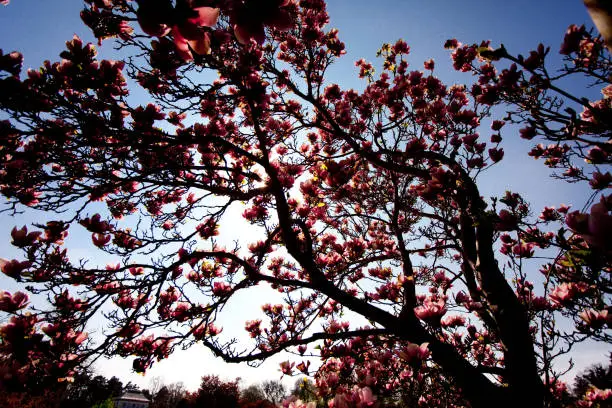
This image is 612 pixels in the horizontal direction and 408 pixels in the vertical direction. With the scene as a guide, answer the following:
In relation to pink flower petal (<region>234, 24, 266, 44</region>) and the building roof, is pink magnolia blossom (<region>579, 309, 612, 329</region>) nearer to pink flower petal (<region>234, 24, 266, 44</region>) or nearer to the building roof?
pink flower petal (<region>234, 24, 266, 44</region>)

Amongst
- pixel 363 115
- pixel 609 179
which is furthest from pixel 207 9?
pixel 363 115

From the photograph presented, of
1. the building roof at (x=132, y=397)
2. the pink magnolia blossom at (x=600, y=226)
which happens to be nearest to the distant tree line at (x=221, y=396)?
the pink magnolia blossom at (x=600, y=226)

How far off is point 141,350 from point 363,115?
16.1 feet

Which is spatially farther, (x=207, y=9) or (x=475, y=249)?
(x=475, y=249)

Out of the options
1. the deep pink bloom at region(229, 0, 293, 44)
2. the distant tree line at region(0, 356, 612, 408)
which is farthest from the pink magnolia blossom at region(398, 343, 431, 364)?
the deep pink bloom at region(229, 0, 293, 44)

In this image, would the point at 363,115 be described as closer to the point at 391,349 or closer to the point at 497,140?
the point at 497,140

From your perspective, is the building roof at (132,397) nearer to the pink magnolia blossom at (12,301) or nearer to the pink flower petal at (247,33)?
the pink magnolia blossom at (12,301)

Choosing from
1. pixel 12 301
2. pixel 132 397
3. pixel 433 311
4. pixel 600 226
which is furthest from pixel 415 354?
pixel 132 397

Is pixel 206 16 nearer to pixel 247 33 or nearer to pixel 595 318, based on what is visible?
pixel 247 33

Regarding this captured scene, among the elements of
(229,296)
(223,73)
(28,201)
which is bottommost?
(229,296)

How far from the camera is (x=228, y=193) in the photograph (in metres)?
3.46

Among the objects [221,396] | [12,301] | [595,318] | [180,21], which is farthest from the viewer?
[221,396]

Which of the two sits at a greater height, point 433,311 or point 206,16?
point 206,16

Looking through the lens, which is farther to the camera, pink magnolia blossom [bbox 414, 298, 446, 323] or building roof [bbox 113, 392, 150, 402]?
building roof [bbox 113, 392, 150, 402]
